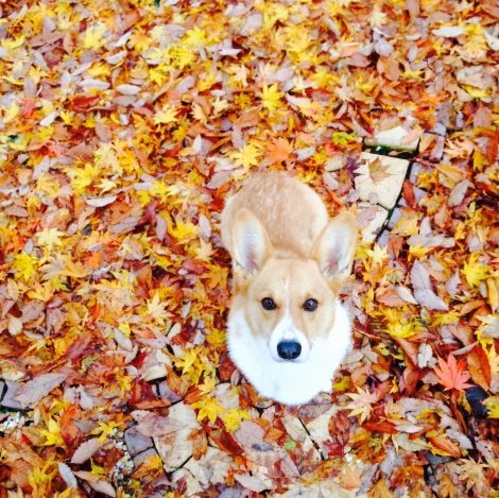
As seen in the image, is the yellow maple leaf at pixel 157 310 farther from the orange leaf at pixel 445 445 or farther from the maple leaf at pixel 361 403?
the orange leaf at pixel 445 445

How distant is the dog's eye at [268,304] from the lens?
9.32ft

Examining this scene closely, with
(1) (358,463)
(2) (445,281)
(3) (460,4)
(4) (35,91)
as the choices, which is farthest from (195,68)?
(1) (358,463)

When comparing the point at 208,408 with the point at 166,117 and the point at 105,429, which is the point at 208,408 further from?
the point at 166,117

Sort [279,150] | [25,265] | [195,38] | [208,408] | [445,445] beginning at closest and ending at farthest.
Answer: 1. [445,445]
2. [208,408]
3. [25,265]
4. [279,150]
5. [195,38]

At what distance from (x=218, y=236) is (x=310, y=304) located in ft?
4.68

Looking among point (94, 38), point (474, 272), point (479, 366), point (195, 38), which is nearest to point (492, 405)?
point (479, 366)

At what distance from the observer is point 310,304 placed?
284 centimetres


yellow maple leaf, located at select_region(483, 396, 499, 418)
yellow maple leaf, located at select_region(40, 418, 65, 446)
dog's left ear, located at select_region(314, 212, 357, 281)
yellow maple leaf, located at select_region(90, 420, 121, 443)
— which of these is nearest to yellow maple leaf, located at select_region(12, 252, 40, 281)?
yellow maple leaf, located at select_region(40, 418, 65, 446)

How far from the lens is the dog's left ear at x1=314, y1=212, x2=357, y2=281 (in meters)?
2.64

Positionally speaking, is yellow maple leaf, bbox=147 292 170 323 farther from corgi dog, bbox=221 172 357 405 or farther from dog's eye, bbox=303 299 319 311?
dog's eye, bbox=303 299 319 311

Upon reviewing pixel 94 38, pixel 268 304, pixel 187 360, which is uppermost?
pixel 94 38

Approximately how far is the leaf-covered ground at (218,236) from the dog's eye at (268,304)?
823mm

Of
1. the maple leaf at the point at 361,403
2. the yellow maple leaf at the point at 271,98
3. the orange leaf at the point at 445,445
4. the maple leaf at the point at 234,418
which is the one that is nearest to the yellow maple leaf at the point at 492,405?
the orange leaf at the point at 445,445

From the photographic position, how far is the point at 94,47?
16.6ft
